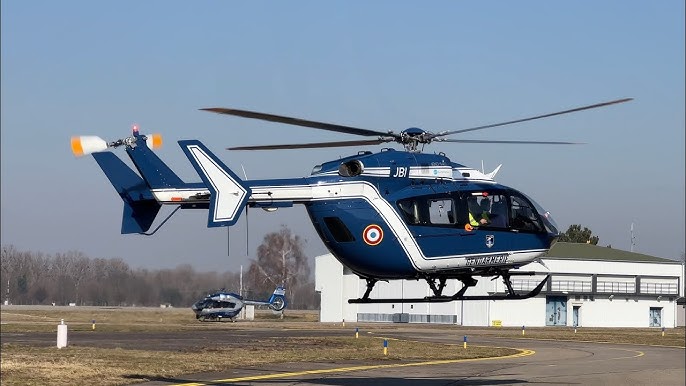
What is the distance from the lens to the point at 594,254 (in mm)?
85062

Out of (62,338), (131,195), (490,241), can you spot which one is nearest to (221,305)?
(62,338)

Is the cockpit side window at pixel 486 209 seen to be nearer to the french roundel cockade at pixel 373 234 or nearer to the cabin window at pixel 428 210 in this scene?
the cabin window at pixel 428 210

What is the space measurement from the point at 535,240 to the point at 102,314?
6794 centimetres

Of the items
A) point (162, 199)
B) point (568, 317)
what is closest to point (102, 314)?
point (568, 317)

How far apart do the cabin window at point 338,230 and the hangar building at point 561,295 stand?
5526 cm

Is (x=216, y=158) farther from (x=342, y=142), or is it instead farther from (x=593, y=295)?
(x=593, y=295)

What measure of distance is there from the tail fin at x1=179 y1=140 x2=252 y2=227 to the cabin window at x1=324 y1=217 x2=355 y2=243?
1.96m

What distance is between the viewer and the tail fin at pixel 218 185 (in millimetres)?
21266

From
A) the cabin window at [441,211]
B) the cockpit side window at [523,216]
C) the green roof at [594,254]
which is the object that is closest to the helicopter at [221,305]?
the green roof at [594,254]

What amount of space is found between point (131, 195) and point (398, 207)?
694 cm

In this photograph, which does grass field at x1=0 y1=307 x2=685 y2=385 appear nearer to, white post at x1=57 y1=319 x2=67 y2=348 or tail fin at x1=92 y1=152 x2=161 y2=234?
white post at x1=57 y1=319 x2=67 y2=348

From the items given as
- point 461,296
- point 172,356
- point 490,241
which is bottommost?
point 172,356

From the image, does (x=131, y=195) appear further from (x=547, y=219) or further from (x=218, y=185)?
(x=547, y=219)

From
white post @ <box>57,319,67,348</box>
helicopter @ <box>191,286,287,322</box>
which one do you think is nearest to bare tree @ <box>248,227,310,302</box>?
helicopter @ <box>191,286,287,322</box>
